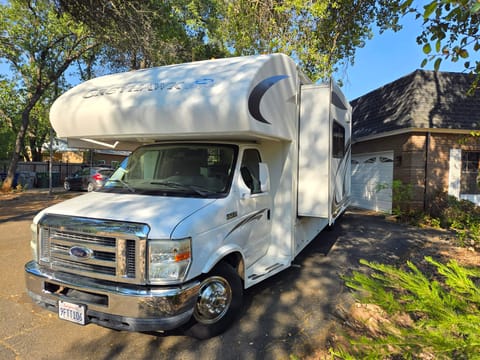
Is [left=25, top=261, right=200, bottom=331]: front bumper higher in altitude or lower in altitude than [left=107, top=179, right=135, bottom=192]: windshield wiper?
lower

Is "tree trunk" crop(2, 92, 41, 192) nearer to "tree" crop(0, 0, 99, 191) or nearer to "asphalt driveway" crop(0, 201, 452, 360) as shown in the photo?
"tree" crop(0, 0, 99, 191)

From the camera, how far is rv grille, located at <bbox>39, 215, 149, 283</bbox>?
115 inches

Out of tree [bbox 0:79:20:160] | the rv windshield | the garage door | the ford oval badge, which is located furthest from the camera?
tree [bbox 0:79:20:160]

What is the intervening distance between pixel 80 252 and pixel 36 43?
16.7m

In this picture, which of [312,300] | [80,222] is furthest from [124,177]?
[312,300]

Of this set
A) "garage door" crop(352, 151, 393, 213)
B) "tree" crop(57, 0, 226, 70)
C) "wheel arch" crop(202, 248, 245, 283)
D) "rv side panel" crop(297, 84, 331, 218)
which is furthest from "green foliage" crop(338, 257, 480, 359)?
"garage door" crop(352, 151, 393, 213)

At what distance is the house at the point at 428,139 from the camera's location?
10.9 meters

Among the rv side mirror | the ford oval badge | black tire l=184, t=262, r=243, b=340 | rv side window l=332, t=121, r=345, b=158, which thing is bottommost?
black tire l=184, t=262, r=243, b=340

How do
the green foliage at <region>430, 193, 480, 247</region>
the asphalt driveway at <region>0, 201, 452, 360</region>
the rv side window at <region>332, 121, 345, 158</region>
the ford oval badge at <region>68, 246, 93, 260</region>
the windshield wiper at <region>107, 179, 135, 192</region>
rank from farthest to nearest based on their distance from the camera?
1. the green foliage at <region>430, 193, 480, 247</region>
2. the rv side window at <region>332, 121, 345, 158</region>
3. the windshield wiper at <region>107, 179, 135, 192</region>
4. the asphalt driveway at <region>0, 201, 452, 360</region>
5. the ford oval badge at <region>68, 246, 93, 260</region>

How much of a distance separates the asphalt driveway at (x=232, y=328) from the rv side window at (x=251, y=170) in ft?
5.07

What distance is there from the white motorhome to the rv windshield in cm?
2

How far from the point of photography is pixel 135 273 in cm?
291

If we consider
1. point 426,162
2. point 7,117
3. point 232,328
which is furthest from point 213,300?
point 7,117

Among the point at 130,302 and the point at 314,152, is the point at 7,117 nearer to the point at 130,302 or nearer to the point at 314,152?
the point at 314,152
